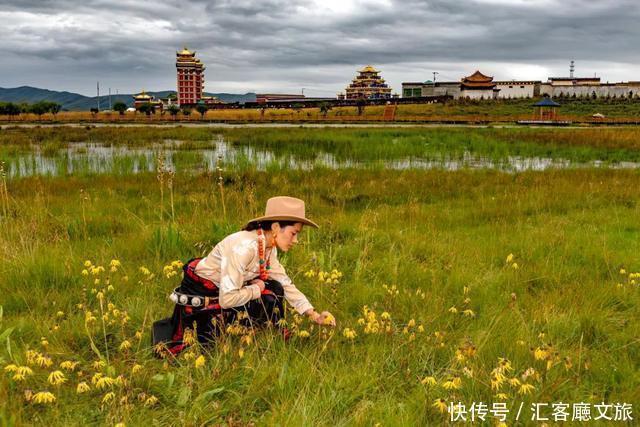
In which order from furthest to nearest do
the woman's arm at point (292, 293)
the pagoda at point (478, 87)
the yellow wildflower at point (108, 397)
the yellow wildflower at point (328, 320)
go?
1. the pagoda at point (478, 87)
2. the woman's arm at point (292, 293)
3. the yellow wildflower at point (328, 320)
4. the yellow wildflower at point (108, 397)

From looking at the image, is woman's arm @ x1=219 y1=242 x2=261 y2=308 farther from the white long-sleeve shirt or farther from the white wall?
the white wall

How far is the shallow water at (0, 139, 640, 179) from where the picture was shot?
14609mm

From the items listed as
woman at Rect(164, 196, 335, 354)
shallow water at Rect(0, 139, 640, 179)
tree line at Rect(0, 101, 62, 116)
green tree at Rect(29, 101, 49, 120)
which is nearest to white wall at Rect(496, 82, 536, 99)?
tree line at Rect(0, 101, 62, 116)

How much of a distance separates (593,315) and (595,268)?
5.27 feet

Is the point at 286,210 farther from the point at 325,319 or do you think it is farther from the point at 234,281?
the point at 325,319

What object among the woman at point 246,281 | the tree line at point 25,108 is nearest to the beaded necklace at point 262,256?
the woman at point 246,281

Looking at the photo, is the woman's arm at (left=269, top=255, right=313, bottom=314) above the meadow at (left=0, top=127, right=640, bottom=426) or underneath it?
above

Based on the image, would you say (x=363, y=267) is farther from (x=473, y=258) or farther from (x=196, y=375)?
(x=196, y=375)

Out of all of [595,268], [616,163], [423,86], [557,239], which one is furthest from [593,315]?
[423,86]

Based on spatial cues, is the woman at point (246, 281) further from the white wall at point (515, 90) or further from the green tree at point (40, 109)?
the white wall at point (515, 90)

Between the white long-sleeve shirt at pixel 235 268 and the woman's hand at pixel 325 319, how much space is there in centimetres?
24

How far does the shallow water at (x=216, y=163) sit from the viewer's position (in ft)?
47.9

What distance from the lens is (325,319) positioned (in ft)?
10.5

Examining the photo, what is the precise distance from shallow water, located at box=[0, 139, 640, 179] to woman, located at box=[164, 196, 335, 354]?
9.61 m
